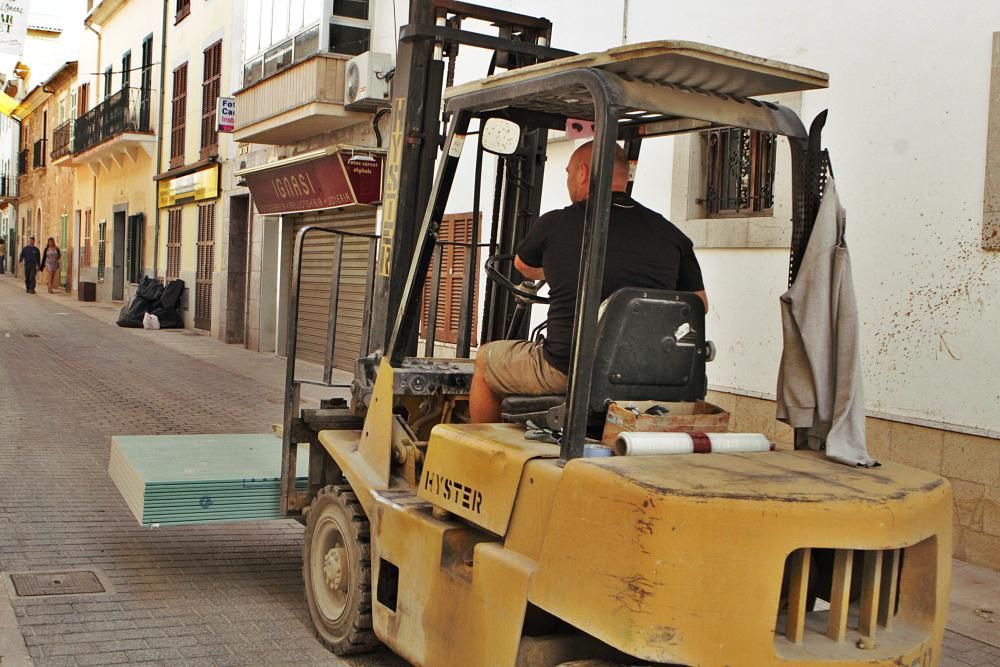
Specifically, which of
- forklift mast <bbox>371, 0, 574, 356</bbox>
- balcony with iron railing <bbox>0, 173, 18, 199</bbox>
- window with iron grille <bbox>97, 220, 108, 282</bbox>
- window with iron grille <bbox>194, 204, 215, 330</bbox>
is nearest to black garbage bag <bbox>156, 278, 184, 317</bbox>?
window with iron grille <bbox>194, 204, 215, 330</bbox>

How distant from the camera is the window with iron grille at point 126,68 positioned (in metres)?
30.6

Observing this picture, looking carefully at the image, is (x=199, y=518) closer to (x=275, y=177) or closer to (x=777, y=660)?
(x=777, y=660)

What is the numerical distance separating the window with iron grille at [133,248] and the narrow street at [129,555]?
1707 centimetres

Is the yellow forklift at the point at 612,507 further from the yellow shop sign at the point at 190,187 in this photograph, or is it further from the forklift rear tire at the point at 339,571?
the yellow shop sign at the point at 190,187

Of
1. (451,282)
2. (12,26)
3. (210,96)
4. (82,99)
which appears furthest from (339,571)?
(82,99)

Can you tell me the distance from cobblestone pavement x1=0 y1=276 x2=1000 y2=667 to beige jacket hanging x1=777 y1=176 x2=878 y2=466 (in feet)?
6.60

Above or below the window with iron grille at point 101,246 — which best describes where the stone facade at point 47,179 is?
above

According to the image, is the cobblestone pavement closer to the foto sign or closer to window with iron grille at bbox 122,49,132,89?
the foto sign

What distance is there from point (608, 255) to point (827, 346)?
806mm

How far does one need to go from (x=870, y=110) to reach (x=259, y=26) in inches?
533

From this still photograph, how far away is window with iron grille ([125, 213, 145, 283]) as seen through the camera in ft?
97.2

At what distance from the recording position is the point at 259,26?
1870 cm

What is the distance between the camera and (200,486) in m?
5.19

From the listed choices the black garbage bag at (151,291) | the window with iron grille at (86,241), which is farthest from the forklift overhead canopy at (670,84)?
the window with iron grille at (86,241)
